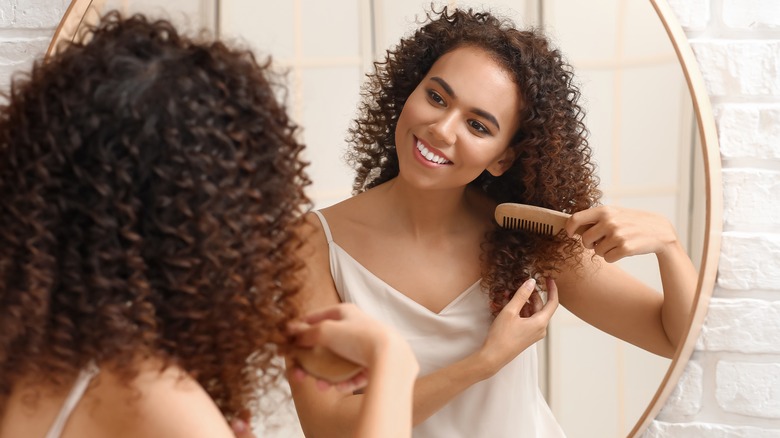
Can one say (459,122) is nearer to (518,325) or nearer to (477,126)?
(477,126)

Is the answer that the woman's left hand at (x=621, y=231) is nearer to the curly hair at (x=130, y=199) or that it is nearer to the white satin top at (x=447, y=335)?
the white satin top at (x=447, y=335)

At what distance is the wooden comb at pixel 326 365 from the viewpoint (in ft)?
2.30

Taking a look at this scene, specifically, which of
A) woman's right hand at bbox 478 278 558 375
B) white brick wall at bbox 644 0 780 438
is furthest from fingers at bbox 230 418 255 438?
white brick wall at bbox 644 0 780 438

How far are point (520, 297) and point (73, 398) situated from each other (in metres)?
0.42

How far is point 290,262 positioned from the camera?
27.4 inches

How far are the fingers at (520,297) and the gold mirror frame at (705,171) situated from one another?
20 cm

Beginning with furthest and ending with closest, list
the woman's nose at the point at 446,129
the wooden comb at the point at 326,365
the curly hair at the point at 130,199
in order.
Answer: the woman's nose at the point at 446,129
the wooden comb at the point at 326,365
the curly hair at the point at 130,199

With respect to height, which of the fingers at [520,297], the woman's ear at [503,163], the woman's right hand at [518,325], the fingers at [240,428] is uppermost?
the woman's ear at [503,163]

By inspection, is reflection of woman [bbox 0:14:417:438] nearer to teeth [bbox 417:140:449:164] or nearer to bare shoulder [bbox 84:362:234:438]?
bare shoulder [bbox 84:362:234:438]

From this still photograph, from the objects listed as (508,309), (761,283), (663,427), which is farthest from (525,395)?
(761,283)

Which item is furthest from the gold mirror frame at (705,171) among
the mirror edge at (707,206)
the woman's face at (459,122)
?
the woman's face at (459,122)

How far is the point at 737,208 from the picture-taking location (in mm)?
991

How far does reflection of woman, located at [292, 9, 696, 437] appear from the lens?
820 millimetres

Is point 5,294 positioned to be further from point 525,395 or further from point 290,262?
point 525,395
